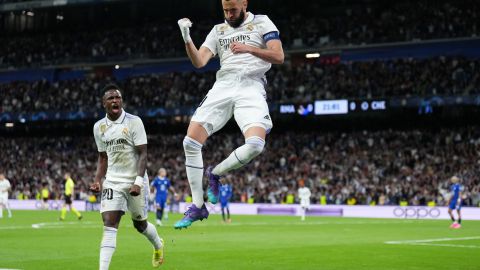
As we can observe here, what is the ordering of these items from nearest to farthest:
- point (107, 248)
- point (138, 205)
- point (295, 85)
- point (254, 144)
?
point (254, 144), point (107, 248), point (138, 205), point (295, 85)

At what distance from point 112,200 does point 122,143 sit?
0.96 metres

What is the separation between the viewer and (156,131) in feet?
211

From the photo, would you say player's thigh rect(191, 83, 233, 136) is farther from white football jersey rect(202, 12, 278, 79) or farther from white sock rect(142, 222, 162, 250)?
white sock rect(142, 222, 162, 250)

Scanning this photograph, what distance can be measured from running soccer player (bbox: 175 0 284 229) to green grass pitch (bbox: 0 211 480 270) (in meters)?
6.32

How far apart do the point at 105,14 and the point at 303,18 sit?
56.0 ft

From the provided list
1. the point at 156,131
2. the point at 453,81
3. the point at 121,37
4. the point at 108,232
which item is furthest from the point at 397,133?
the point at 108,232

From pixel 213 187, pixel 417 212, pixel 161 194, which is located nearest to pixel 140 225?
pixel 213 187

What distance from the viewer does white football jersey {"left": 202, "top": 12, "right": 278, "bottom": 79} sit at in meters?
10.3

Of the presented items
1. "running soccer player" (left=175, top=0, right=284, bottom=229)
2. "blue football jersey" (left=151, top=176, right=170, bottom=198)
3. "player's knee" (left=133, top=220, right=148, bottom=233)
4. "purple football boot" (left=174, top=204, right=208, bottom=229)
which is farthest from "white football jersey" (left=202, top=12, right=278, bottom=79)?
"blue football jersey" (left=151, top=176, right=170, bottom=198)

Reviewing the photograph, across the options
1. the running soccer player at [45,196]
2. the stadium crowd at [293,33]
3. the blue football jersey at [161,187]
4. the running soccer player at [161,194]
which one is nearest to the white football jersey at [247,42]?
the running soccer player at [161,194]

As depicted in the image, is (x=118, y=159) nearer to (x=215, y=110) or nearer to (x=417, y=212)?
(x=215, y=110)

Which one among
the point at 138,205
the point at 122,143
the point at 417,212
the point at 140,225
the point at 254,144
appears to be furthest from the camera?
the point at 417,212

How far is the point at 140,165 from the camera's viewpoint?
43.5 ft

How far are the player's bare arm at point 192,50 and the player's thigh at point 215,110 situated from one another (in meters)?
0.43
